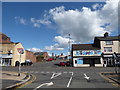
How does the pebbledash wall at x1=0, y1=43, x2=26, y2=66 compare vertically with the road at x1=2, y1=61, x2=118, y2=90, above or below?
above

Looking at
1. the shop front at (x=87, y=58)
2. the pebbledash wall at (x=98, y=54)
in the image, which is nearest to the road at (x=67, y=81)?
the shop front at (x=87, y=58)

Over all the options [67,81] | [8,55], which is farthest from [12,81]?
[8,55]

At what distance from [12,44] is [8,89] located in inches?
1283

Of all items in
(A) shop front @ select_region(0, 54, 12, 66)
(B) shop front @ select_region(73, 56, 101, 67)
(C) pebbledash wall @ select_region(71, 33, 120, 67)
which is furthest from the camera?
(A) shop front @ select_region(0, 54, 12, 66)

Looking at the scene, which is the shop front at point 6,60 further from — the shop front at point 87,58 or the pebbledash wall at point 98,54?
the shop front at point 87,58

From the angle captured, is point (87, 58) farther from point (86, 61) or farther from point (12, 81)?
point (12, 81)

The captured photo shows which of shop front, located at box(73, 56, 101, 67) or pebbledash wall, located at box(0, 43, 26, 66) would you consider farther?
pebbledash wall, located at box(0, 43, 26, 66)

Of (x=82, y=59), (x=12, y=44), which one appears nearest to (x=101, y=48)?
(x=82, y=59)

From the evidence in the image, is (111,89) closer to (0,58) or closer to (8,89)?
(8,89)

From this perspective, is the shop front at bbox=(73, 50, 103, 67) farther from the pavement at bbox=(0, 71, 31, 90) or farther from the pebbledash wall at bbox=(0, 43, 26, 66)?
the pavement at bbox=(0, 71, 31, 90)

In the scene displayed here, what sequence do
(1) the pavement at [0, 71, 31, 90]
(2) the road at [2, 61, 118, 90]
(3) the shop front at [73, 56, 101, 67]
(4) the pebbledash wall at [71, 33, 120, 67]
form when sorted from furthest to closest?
(3) the shop front at [73, 56, 101, 67] < (4) the pebbledash wall at [71, 33, 120, 67] < (2) the road at [2, 61, 118, 90] < (1) the pavement at [0, 71, 31, 90]

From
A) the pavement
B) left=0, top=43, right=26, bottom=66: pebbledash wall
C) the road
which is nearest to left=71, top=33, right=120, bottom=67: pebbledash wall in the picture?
the road

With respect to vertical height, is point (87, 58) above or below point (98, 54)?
below

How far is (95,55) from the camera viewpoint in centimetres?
3722
